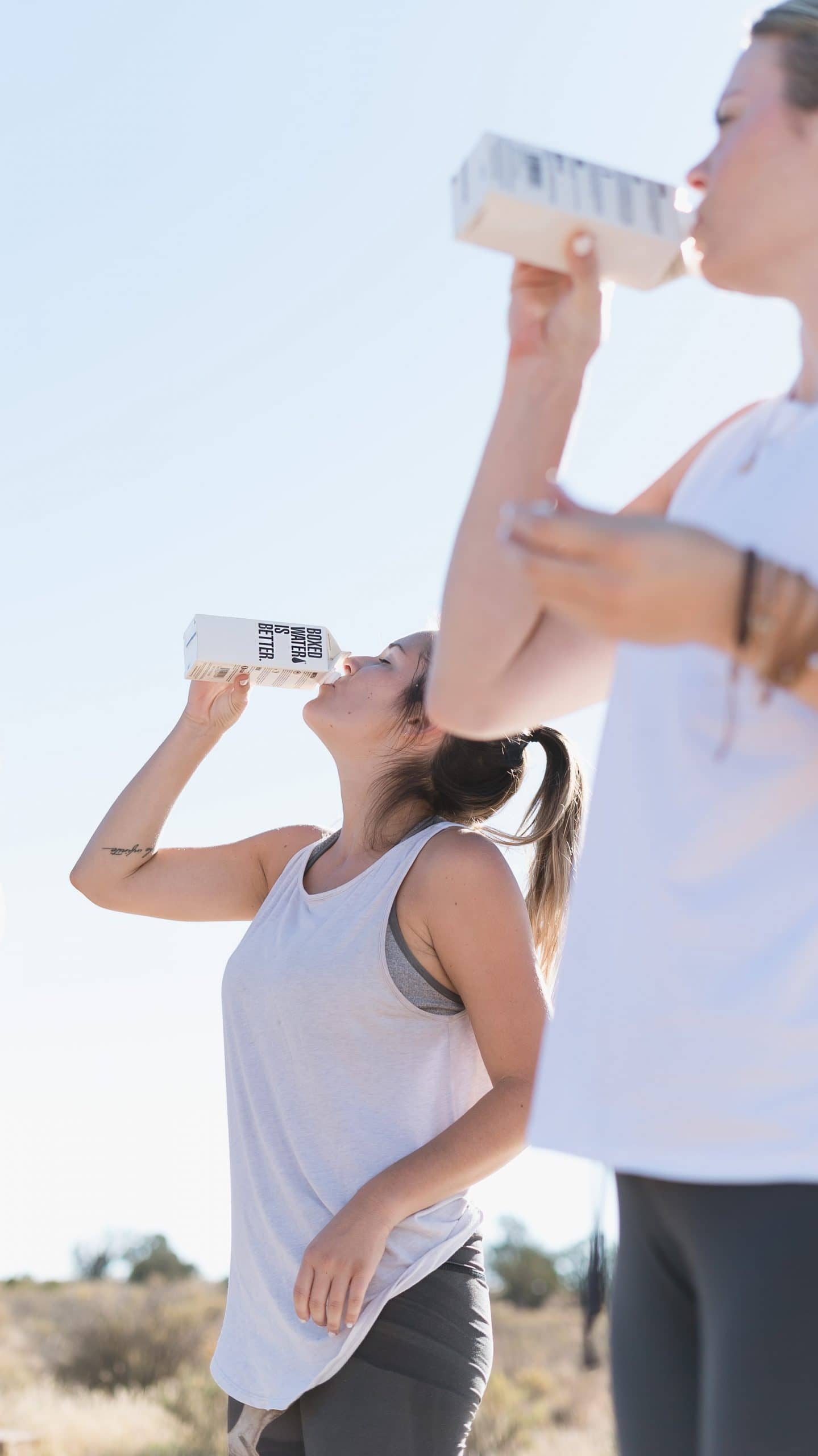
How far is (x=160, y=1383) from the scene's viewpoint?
11.1m

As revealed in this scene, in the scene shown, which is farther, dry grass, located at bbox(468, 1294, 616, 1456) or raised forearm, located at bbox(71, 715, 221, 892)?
dry grass, located at bbox(468, 1294, 616, 1456)

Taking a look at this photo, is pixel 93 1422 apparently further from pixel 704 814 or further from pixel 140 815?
pixel 704 814

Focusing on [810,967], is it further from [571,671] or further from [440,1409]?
[440,1409]

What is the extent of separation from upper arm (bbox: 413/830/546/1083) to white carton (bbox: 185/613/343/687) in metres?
0.69

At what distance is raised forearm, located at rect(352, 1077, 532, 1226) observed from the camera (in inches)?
82.7

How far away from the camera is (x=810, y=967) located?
44.3 inches

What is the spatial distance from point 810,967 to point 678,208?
0.75 meters

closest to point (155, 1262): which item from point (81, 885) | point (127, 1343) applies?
point (127, 1343)

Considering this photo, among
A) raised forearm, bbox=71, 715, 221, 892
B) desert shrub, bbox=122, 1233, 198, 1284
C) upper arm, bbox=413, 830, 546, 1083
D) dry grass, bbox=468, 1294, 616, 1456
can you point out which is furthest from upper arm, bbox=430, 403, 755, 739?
desert shrub, bbox=122, 1233, 198, 1284

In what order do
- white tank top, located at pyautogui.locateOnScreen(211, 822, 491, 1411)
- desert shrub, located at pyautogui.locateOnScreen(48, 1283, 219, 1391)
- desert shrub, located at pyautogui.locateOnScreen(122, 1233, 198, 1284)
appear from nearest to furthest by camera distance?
white tank top, located at pyautogui.locateOnScreen(211, 822, 491, 1411), desert shrub, located at pyautogui.locateOnScreen(48, 1283, 219, 1391), desert shrub, located at pyautogui.locateOnScreen(122, 1233, 198, 1284)

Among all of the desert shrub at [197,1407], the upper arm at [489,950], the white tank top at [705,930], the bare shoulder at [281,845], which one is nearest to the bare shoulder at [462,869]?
the upper arm at [489,950]

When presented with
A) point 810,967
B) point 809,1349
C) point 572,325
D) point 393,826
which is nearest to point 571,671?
point 572,325

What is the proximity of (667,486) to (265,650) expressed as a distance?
1.48 metres

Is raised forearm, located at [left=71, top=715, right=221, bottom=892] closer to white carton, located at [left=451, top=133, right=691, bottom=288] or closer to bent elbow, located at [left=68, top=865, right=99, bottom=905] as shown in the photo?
→ bent elbow, located at [left=68, top=865, right=99, bottom=905]
